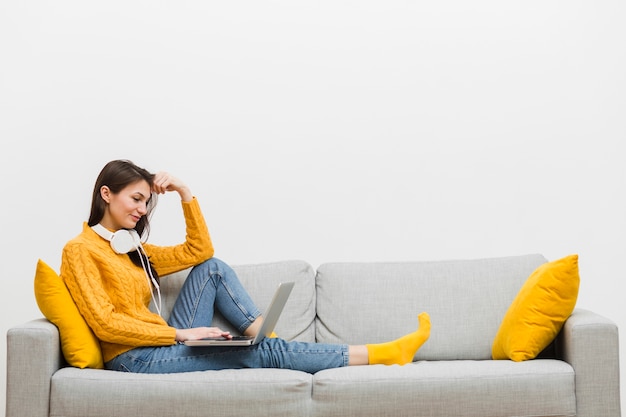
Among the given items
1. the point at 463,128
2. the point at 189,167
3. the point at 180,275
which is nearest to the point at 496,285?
the point at 463,128

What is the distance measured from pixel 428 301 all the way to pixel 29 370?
1484 mm

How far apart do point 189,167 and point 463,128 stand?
49.6 inches

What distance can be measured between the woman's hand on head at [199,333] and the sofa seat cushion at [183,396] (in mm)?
217

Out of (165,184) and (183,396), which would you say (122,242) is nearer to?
(165,184)

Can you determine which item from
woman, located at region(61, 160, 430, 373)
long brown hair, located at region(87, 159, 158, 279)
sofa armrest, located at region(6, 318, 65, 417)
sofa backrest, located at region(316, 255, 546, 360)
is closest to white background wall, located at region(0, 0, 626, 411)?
sofa backrest, located at region(316, 255, 546, 360)

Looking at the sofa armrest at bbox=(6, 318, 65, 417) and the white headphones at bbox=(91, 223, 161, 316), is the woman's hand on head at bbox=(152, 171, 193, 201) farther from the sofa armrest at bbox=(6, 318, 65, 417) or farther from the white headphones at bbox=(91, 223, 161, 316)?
the sofa armrest at bbox=(6, 318, 65, 417)

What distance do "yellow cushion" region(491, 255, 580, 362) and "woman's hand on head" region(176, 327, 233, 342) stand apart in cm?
101

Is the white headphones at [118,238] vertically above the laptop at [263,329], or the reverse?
the white headphones at [118,238]

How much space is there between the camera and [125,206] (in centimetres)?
313

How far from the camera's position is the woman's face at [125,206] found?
314 centimetres

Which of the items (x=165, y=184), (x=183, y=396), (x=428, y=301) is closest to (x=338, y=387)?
(x=183, y=396)

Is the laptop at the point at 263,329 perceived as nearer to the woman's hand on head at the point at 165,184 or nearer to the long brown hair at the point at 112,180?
the long brown hair at the point at 112,180

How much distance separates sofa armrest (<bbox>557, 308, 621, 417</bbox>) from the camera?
9.02ft

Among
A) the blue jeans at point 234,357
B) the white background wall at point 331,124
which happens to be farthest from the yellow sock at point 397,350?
the white background wall at point 331,124
